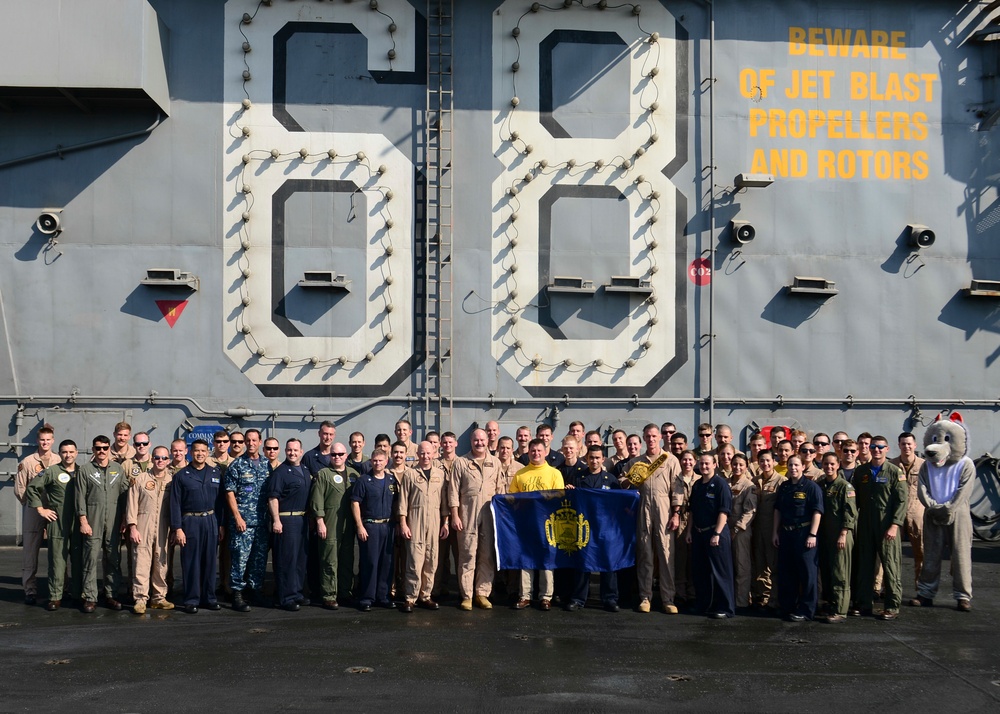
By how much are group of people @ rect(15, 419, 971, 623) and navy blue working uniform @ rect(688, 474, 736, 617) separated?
0.04ft

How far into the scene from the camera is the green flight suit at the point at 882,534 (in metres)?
8.41

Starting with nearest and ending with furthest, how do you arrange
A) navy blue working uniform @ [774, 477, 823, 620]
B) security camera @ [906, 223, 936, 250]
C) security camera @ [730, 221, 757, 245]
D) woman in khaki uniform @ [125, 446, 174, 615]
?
navy blue working uniform @ [774, 477, 823, 620]
woman in khaki uniform @ [125, 446, 174, 615]
security camera @ [730, 221, 757, 245]
security camera @ [906, 223, 936, 250]

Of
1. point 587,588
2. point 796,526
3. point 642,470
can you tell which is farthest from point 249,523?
point 796,526

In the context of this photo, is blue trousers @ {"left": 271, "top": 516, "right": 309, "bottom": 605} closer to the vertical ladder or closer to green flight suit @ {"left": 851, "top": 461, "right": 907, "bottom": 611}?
the vertical ladder

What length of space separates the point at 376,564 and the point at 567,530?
191 cm

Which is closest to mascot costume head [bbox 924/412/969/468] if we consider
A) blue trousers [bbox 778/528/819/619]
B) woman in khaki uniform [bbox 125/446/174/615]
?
blue trousers [bbox 778/528/819/619]

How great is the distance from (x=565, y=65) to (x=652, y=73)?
1108 millimetres

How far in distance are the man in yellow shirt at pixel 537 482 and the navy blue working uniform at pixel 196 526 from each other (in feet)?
9.74

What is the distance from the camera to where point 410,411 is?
1071 cm

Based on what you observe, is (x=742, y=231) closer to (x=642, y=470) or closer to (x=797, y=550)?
Result: (x=642, y=470)

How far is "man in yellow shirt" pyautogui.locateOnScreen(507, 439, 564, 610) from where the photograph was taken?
343 inches

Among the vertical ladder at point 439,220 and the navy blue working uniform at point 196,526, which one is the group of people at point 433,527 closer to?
the navy blue working uniform at point 196,526

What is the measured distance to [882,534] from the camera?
8.45 metres

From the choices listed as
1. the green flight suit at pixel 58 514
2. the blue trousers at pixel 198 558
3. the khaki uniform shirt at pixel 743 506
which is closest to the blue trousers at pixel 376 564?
the blue trousers at pixel 198 558
